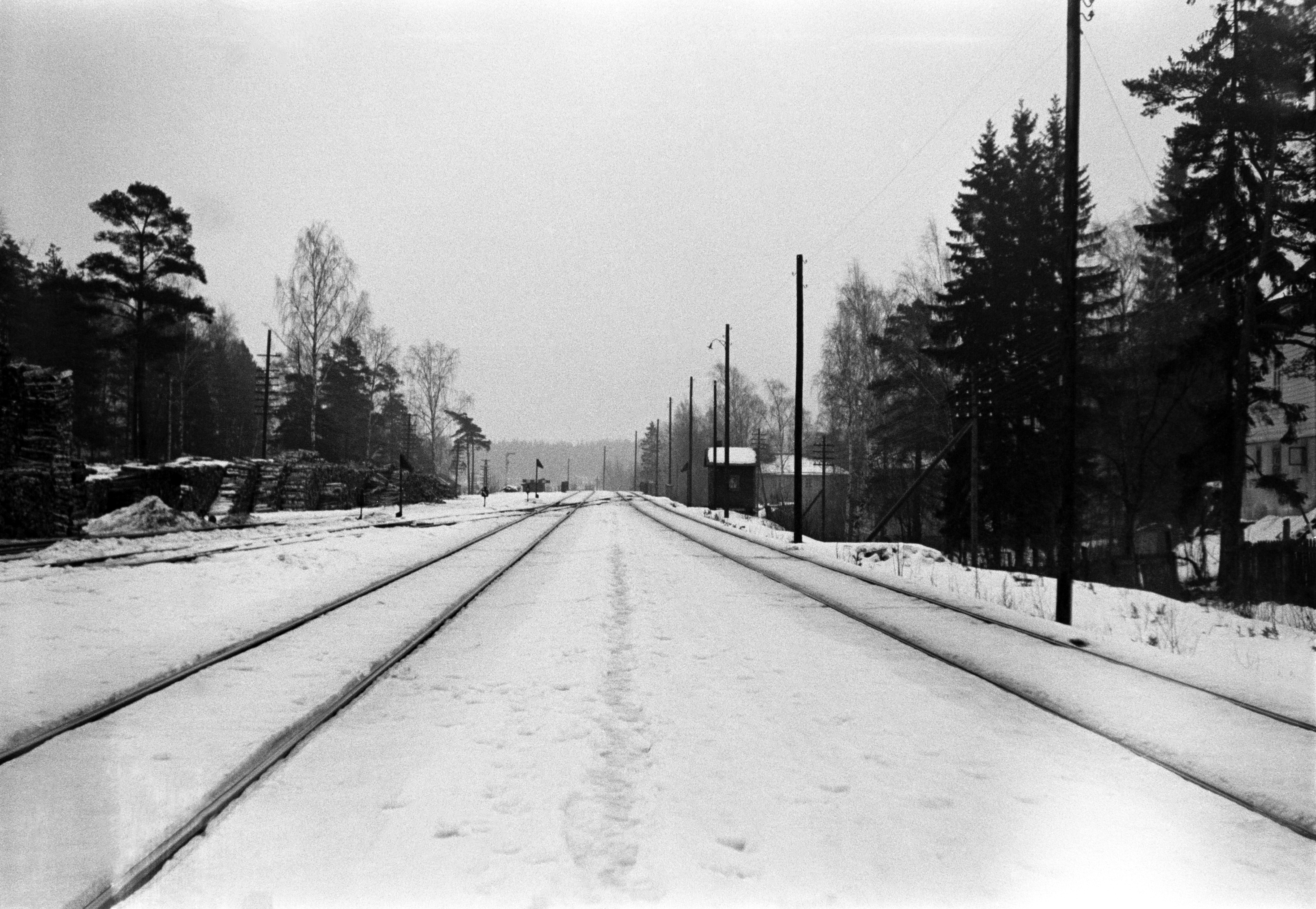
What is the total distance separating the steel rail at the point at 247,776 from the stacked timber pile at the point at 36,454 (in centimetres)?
1540

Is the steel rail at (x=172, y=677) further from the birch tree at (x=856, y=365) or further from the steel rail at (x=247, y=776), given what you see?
the birch tree at (x=856, y=365)

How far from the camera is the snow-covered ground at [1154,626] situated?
6391mm

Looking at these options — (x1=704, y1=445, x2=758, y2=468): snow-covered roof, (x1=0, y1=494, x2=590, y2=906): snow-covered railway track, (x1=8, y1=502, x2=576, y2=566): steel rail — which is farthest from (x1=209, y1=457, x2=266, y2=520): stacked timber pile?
(x1=704, y1=445, x2=758, y2=468): snow-covered roof

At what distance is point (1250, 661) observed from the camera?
7641mm

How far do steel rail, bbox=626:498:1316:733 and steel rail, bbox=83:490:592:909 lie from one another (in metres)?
6.19

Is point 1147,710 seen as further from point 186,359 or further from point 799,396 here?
point 186,359

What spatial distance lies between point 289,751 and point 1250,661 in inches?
347

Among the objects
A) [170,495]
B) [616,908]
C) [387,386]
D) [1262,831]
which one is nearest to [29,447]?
[170,495]

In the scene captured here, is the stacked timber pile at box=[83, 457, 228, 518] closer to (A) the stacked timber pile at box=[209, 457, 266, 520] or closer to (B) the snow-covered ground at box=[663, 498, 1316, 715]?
(A) the stacked timber pile at box=[209, 457, 266, 520]

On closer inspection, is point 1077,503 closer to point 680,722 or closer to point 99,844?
point 680,722

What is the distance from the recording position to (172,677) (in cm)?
558

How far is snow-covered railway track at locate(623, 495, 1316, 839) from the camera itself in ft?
12.5

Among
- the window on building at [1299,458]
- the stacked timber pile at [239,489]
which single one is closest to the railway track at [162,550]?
the stacked timber pile at [239,489]

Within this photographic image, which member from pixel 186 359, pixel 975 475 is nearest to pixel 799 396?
pixel 975 475
